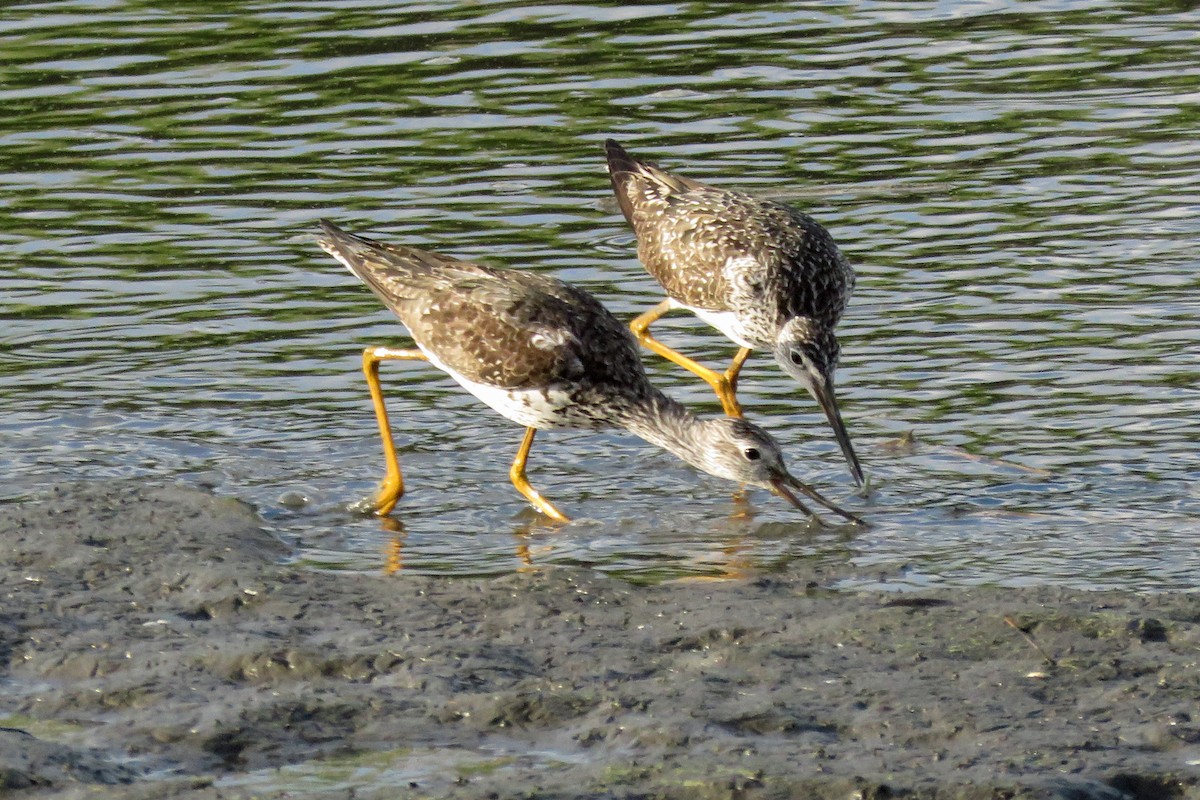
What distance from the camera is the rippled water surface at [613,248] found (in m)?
8.98

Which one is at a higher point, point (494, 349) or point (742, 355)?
point (494, 349)

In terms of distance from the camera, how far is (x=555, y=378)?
29.7 ft

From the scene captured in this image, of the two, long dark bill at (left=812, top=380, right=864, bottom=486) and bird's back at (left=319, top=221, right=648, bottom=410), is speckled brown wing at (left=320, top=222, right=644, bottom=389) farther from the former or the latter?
→ long dark bill at (left=812, top=380, right=864, bottom=486)

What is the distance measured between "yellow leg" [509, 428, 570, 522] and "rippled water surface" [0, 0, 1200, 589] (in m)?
0.10

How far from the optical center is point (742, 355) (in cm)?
1083

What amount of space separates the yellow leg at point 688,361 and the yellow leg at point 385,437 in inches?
62.2

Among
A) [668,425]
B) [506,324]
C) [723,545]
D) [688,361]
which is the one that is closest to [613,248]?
[688,361]

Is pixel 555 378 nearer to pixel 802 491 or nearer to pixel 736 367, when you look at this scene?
pixel 802 491

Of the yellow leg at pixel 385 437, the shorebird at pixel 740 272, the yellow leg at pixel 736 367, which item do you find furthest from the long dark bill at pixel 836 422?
the yellow leg at pixel 385 437

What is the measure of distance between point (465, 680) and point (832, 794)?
1459mm

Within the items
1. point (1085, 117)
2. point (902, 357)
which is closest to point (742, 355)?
point (902, 357)

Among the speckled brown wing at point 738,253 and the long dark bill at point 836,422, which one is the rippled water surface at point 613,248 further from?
the speckled brown wing at point 738,253

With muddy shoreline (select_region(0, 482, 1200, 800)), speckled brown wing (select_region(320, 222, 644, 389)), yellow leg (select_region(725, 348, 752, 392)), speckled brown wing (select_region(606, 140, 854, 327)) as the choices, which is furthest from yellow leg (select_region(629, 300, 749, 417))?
muddy shoreline (select_region(0, 482, 1200, 800))

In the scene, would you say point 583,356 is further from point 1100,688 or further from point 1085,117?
point 1085,117
